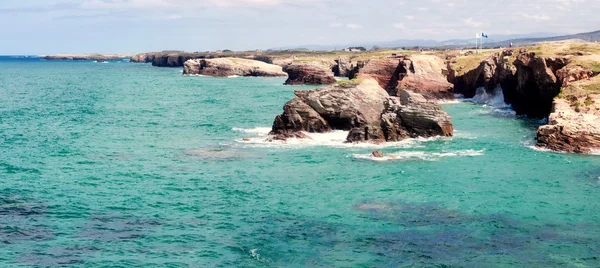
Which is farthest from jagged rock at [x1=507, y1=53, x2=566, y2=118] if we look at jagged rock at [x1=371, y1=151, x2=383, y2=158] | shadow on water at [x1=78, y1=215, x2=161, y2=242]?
shadow on water at [x1=78, y1=215, x2=161, y2=242]

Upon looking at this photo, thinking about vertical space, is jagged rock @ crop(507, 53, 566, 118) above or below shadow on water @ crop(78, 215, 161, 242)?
above

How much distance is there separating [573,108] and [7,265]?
1975 inches

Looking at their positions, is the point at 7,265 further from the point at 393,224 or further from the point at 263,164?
the point at 263,164

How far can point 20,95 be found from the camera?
12644 centimetres

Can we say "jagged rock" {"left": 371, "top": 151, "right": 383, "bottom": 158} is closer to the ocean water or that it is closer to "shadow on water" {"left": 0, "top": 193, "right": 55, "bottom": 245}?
the ocean water

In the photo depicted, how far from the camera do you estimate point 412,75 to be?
9912 cm

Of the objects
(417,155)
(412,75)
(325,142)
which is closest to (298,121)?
(325,142)

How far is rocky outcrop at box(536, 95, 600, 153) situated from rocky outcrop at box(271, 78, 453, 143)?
10219 millimetres

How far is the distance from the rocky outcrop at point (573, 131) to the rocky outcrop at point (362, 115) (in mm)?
10219

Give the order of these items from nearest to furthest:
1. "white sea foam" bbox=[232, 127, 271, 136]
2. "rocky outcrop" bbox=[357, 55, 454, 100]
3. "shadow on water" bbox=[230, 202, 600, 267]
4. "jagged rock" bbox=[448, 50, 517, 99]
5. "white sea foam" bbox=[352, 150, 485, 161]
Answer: "shadow on water" bbox=[230, 202, 600, 267] → "white sea foam" bbox=[352, 150, 485, 161] → "white sea foam" bbox=[232, 127, 271, 136] → "jagged rock" bbox=[448, 50, 517, 99] → "rocky outcrop" bbox=[357, 55, 454, 100]

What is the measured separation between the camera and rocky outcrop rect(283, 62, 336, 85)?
14538 centimetres

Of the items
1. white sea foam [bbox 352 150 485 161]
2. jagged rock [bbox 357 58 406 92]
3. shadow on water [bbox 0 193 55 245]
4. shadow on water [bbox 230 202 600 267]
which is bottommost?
shadow on water [bbox 230 202 600 267]

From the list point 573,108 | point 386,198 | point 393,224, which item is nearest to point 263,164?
point 386,198

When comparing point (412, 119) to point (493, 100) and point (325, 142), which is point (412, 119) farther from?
point (493, 100)
